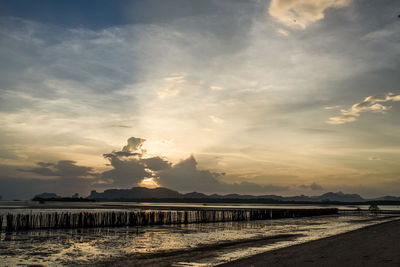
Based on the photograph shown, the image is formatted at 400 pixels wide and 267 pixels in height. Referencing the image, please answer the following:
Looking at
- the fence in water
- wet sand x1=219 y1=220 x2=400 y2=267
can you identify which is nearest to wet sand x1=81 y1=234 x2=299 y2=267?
wet sand x1=219 y1=220 x2=400 y2=267

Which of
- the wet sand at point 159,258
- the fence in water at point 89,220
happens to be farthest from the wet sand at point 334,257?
the fence in water at point 89,220

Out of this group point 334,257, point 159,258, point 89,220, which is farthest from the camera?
point 89,220

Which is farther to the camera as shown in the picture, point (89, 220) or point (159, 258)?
point (89, 220)

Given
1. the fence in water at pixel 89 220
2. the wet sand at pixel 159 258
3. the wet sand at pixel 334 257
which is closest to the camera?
the wet sand at pixel 334 257

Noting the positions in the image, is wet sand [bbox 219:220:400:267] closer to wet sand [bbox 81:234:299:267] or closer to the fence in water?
wet sand [bbox 81:234:299:267]

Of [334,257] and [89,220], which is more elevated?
[334,257]

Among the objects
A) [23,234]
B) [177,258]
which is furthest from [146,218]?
[177,258]

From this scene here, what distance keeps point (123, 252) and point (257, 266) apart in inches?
346

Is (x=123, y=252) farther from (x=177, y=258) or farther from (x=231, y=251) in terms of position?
(x=231, y=251)

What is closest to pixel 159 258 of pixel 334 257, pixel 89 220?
pixel 334 257

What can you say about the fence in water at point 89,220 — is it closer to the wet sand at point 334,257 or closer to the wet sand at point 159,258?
the wet sand at point 159,258

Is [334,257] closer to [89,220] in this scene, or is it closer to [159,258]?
[159,258]

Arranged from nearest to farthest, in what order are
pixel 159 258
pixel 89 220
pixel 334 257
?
pixel 334 257 < pixel 159 258 < pixel 89 220

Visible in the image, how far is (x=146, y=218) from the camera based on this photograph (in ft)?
128
